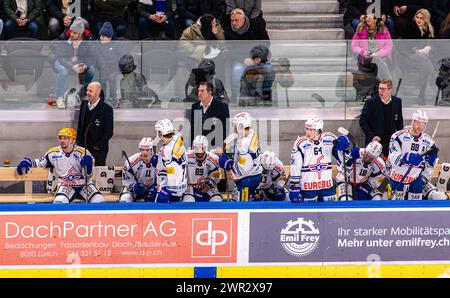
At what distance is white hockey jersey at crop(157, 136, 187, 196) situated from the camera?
1398 centimetres

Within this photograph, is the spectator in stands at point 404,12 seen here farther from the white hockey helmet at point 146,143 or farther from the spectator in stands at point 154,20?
the white hockey helmet at point 146,143

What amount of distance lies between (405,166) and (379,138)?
619 mm

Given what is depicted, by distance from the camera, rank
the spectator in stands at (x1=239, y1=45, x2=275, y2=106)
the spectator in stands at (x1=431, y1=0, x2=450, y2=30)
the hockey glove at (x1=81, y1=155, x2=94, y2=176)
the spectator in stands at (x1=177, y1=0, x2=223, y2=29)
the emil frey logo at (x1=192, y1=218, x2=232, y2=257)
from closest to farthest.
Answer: the emil frey logo at (x1=192, y1=218, x2=232, y2=257)
the hockey glove at (x1=81, y1=155, x2=94, y2=176)
the spectator in stands at (x1=239, y1=45, x2=275, y2=106)
the spectator in stands at (x1=177, y1=0, x2=223, y2=29)
the spectator in stands at (x1=431, y1=0, x2=450, y2=30)

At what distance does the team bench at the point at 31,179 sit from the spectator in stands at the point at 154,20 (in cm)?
276

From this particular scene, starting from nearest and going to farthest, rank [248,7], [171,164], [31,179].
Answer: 1. [171,164]
2. [31,179]
3. [248,7]

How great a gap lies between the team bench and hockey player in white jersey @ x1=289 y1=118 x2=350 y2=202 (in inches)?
30.7

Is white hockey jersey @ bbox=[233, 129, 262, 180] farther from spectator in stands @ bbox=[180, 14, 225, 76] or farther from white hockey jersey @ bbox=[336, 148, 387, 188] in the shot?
spectator in stands @ bbox=[180, 14, 225, 76]

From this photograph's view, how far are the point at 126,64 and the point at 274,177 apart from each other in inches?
81.4

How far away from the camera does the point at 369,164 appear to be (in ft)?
49.4

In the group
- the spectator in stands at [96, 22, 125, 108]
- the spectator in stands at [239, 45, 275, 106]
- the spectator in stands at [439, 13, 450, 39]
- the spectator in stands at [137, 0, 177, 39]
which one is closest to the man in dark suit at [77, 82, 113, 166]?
the spectator in stands at [96, 22, 125, 108]

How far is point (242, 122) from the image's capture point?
1440 centimetres

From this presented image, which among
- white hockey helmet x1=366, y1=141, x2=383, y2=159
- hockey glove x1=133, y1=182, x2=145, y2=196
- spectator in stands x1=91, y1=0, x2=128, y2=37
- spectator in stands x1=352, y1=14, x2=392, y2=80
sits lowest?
hockey glove x1=133, y1=182, x2=145, y2=196

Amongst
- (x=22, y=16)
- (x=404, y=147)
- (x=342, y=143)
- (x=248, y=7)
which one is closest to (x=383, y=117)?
(x=404, y=147)

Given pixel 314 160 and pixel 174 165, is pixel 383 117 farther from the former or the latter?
pixel 174 165
